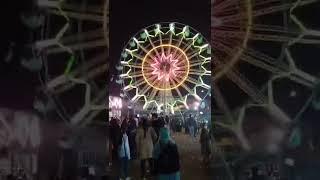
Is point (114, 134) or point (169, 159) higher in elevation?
point (114, 134)

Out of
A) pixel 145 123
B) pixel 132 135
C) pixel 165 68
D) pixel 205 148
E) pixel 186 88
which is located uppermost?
pixel 165 68

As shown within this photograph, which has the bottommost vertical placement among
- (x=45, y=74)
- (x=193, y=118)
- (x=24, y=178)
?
(x=24, y=178)

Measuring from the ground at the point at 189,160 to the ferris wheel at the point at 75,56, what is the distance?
0.70m

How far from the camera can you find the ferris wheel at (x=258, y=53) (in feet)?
15.7

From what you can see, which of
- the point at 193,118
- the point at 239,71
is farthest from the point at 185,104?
the point at 239,71

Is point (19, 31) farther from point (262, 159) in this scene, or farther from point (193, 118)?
point (262, 159)

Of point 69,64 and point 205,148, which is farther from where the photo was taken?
point 69,64

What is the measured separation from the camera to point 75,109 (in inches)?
192

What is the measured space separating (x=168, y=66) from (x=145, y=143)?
0.70 meters

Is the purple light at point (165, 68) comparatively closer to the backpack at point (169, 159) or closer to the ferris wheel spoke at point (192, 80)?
the ferris wheel spoke at point (192, 80)

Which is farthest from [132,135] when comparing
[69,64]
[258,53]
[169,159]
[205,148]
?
[258,53]

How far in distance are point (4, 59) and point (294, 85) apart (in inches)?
101

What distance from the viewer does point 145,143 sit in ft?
15.7

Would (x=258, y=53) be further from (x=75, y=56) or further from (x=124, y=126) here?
(x=75, y=56)
